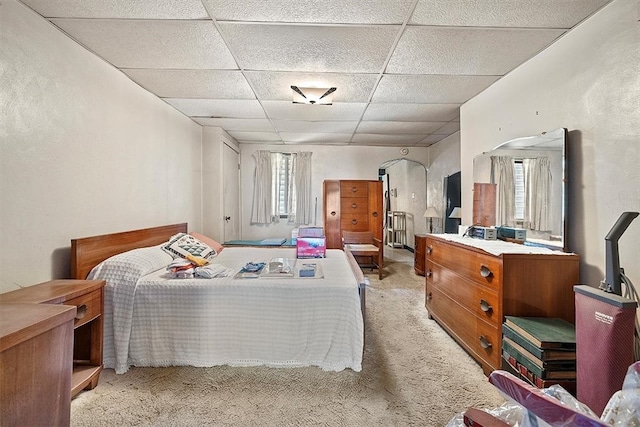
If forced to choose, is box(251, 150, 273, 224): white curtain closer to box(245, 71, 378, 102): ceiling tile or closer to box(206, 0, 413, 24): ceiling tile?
box(245, 71, 378, 102): ceiling tile

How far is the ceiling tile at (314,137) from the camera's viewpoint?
5.02m

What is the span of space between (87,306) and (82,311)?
39 millimetres

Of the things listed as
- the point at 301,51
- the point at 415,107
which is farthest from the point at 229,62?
the point at 415,107

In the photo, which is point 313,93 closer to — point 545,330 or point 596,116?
point 596,116

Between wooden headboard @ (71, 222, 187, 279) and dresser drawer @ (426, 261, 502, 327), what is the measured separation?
2.93 m

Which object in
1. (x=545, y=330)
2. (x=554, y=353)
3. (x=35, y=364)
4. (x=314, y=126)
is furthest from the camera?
(x=314, y=126)

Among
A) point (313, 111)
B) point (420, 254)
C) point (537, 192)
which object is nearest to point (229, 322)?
point (537, 192)

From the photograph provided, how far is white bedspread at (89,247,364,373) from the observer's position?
79.6 inches

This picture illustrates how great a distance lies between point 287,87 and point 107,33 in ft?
5.00

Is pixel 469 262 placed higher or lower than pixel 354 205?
lower

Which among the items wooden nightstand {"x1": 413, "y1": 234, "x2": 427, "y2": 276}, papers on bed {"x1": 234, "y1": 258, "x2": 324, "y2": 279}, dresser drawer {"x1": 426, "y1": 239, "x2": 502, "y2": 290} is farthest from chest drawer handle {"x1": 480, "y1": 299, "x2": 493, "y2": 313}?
wooden nightstand {"x1": 413, "y1": 234, "x2": 427, "y2": 276}

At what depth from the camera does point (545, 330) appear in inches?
67.2

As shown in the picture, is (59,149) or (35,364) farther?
(59,149)

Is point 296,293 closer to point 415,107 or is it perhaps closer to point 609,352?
point 609,352
